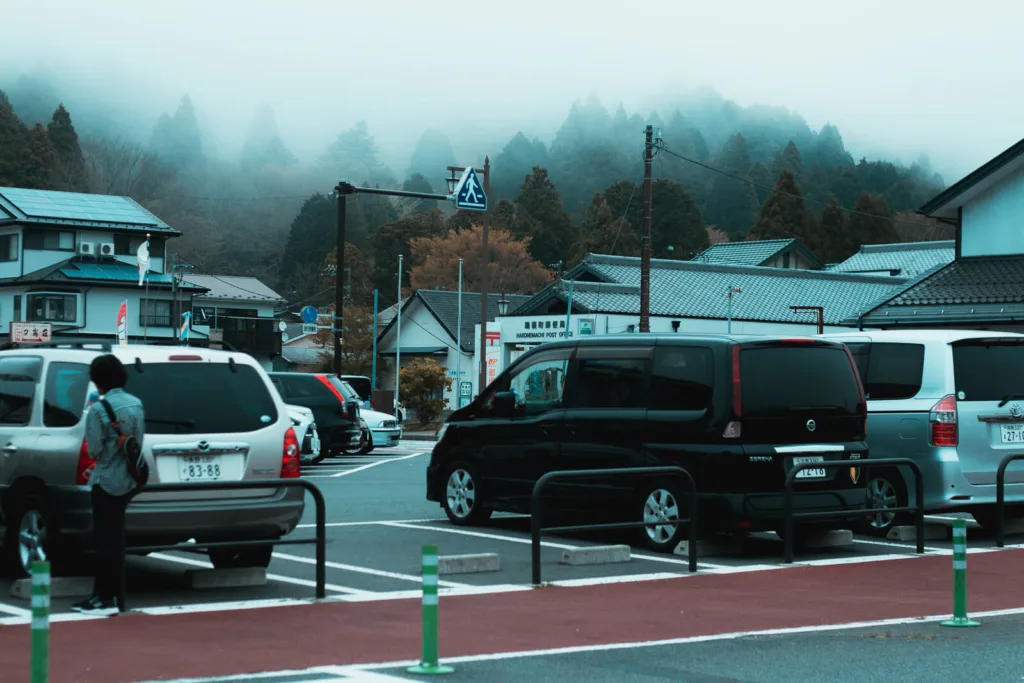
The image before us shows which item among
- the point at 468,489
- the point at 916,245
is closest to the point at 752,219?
the point at 916,245

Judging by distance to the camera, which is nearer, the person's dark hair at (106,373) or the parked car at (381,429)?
the person's dark hair at (106,373)

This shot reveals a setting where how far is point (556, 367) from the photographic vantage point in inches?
527

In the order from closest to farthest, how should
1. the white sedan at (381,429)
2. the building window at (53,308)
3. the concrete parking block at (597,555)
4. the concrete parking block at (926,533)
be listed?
1. the concrete parking block at (597,555)
2. the concrete parking block at (926,533)
3. the white sedan at (381,429)
4. the building window at (53,308)

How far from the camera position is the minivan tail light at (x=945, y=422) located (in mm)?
13188

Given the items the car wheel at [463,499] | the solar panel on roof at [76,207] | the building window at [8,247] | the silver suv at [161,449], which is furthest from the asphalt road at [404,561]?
the solar panel on roof at [76,207]

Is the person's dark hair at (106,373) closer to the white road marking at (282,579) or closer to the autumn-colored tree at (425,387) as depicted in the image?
the white road marking at (282,579)

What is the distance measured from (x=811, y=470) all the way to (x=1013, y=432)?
2.83m

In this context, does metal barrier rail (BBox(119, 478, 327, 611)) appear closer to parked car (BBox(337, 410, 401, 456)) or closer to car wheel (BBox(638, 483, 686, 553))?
car wheel (BBox(638, 483, 686, 553))

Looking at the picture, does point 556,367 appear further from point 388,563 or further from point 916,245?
point 916,245

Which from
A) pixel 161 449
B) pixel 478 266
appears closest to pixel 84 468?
pixel 161 449

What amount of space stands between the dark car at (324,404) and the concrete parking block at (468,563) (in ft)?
54.4

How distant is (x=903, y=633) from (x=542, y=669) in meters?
2.61

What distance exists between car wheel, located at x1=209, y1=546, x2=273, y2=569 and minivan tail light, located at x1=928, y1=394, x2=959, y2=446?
6678mm

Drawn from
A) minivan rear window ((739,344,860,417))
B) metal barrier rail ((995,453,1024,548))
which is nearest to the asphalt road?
metal barrier rail ((995,453,1024,548))
